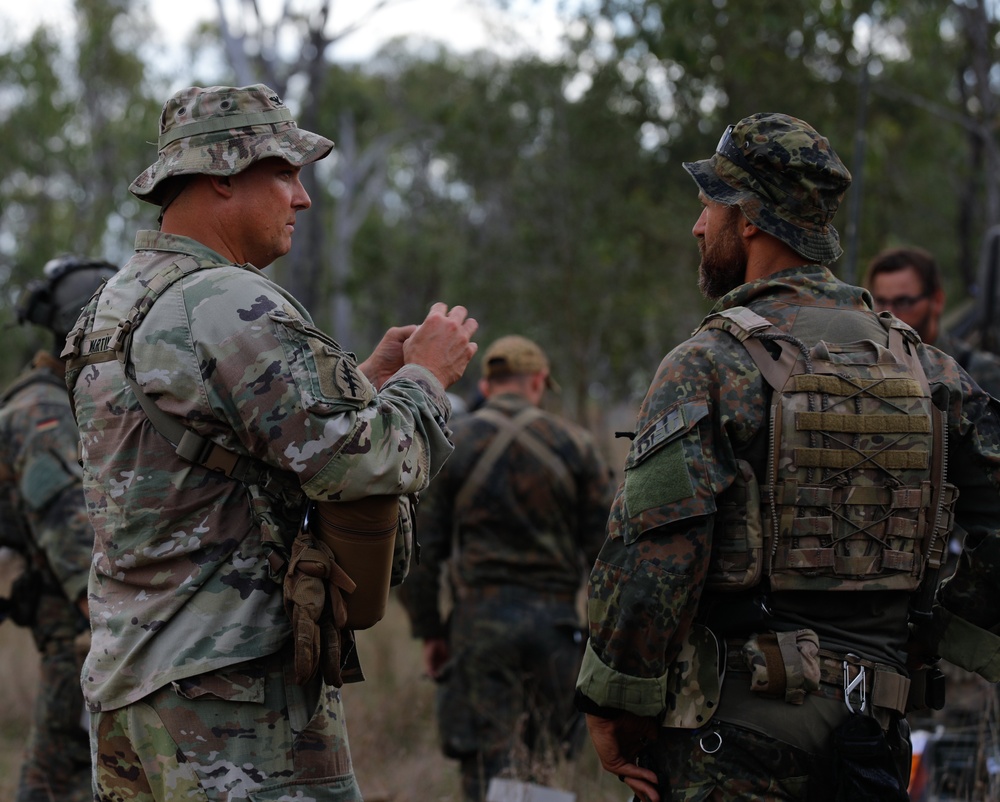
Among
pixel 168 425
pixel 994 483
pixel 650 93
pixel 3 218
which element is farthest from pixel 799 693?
pixel 3 218

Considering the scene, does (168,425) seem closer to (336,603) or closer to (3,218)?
(336,603)

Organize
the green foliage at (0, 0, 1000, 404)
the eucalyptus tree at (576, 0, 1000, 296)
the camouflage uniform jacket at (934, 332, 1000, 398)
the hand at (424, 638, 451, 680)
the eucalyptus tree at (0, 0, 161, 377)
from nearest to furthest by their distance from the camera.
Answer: the camouflage uniform jacket at (934, 332, 1000, 398)
the hand at (424, 638, 451, 680)
the eucalyptus tree at (576, 0, 1000, 296)
the green foliage at (0, 0, 1000, 404)
the eucalyptus tree at (0, 0, 161, 377)

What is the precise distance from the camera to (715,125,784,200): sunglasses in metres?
2.84

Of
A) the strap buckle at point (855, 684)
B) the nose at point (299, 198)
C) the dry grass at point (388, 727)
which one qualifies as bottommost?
the dry grass at point (388, 727)

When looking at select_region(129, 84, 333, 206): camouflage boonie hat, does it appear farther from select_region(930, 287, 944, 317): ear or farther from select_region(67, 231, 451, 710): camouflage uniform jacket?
select_region(930, 287, 944, 317): ear

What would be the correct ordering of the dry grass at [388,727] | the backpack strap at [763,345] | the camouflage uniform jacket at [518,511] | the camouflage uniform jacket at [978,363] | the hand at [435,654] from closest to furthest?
the backpack strap at [763,345], the camouflage uniform jacket at [978,363], the dry grass at [388,727], the camouflage uniform jacket at [518,511], the hand at [435,654]

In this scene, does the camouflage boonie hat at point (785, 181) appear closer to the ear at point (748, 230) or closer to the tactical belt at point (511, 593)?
the ear at point (748, 230)

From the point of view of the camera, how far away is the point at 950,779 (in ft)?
14.3

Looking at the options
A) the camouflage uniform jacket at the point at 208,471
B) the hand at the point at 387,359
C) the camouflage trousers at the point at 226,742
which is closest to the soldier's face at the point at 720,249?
the hand at the point at 387,359

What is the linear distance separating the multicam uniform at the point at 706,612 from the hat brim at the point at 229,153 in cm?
99

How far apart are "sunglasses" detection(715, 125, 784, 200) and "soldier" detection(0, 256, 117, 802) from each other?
8.88 feet

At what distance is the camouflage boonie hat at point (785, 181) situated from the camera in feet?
9.20

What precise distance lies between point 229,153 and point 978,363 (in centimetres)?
394

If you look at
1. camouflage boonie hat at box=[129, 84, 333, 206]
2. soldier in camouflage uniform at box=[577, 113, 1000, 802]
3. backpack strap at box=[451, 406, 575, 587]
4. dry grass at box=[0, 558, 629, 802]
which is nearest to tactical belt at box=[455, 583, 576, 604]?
backpack strap at box=[451, 406, 575, 587]
